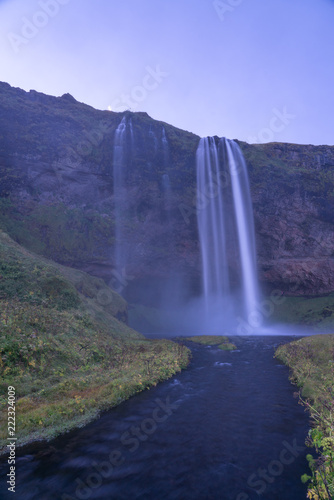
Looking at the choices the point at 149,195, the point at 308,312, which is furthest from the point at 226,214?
the point at 308,312

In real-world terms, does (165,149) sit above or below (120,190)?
above

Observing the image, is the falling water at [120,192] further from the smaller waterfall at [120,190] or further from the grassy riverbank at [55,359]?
the grassy riverbank at [55,359]

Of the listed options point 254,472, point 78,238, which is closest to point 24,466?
point 254,472

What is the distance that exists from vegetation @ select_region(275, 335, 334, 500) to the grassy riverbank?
7.35 m

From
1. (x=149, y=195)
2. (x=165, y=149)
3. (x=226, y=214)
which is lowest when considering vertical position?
(x=226, y=214)

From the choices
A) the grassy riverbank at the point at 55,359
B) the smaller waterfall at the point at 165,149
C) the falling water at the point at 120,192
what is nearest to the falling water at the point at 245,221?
the smaller waterfall at the point at 165,149

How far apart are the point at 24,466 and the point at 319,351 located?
65.1 feet

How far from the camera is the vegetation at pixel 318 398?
535 cm

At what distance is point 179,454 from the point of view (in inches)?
292

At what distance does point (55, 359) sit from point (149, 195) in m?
41.5

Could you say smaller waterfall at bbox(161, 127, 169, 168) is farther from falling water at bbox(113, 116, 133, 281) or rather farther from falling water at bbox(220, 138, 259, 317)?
falling water at bbox(220, 138, 259, 317)

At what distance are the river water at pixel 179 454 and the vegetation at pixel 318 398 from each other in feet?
1.69

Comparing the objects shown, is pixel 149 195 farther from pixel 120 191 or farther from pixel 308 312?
pixel 308 312

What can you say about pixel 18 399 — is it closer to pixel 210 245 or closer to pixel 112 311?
pixel 112 311
